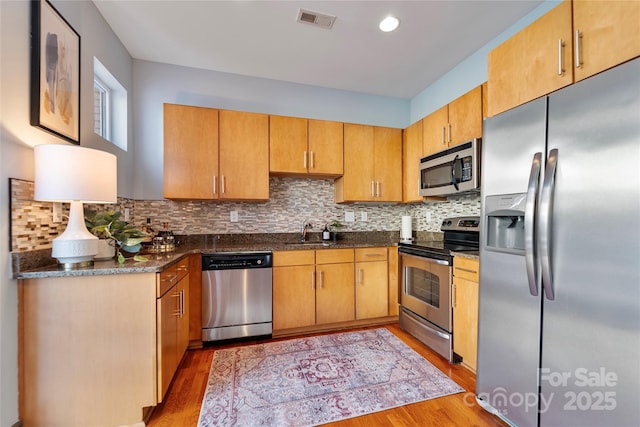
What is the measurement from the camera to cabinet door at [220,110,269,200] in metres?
2.57

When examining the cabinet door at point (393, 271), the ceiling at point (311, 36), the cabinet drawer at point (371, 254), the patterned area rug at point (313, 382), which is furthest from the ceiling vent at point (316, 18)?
the patterned area rug at point (313, 382)

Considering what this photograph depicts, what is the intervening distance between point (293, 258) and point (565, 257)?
1.96m

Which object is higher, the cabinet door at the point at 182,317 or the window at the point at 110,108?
the window at the point at 110,108

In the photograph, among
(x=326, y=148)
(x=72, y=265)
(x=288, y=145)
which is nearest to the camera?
(x=72, y=265)

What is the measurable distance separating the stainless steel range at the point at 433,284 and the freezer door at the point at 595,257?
0.84m

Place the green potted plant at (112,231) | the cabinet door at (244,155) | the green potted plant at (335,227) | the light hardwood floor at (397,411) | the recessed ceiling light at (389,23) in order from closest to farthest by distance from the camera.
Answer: the light hardwood floor at (397,411) → the green potted plant at (112,231) → the recessed ceiling light at (389,23) → the cabinet door at (244,155) → the green potted plant at (335,227)

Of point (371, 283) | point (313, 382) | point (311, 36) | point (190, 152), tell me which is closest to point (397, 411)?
point (313, 382)

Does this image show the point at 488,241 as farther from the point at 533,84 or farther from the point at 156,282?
the point at 156,282

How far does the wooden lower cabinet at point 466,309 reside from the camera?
1866 millimetres

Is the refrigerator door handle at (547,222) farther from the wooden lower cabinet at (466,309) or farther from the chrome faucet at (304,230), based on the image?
the chrome faucet at (304,230)

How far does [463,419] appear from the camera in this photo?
1499mm

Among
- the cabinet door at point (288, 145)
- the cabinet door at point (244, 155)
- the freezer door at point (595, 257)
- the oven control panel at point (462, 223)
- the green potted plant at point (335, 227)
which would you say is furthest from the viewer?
the green potted plant at point (335, 227)

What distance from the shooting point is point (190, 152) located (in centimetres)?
249

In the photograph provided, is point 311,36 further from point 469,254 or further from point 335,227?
point 469,254
